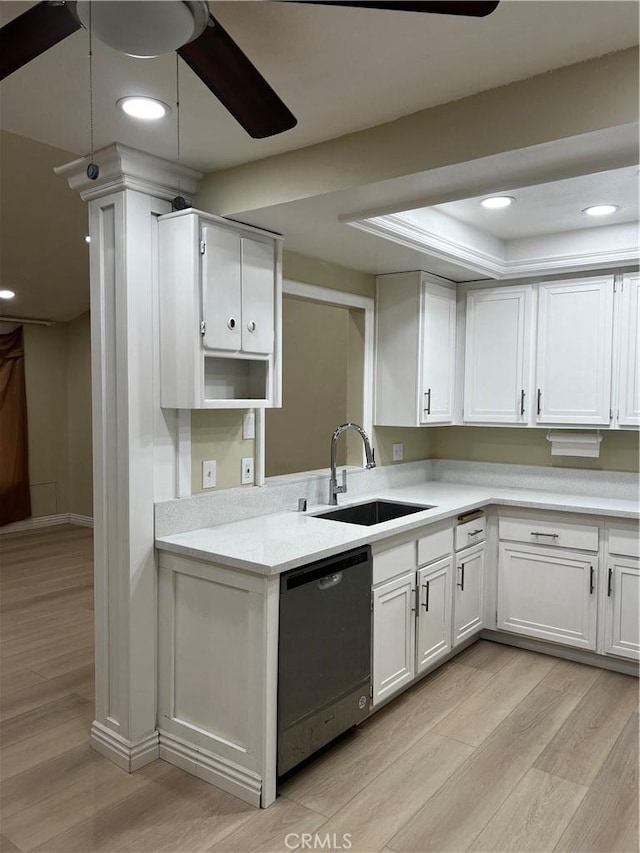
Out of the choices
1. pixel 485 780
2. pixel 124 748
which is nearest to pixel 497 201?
pixel 485 780

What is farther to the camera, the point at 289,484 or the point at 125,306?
the point at 289,484

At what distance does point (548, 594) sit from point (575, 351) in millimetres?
1375

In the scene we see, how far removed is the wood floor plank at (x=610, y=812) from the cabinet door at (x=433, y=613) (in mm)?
877

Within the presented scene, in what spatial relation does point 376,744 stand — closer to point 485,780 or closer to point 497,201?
point 485,780

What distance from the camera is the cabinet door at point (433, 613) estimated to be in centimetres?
309

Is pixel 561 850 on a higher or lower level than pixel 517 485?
lower

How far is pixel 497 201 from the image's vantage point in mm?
3041

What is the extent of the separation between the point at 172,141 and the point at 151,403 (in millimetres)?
972

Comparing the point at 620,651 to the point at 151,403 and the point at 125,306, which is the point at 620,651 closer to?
the point at 151,403

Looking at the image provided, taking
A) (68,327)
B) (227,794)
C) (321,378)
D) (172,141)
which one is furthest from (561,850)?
(68,327)

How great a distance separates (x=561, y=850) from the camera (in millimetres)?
2057

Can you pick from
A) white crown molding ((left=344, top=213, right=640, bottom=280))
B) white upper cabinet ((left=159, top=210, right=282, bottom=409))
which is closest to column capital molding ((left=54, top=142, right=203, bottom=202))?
white upper cabinet ((left=159, top=210, right=282, bottom=409))

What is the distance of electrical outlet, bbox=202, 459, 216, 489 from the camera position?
109 inches

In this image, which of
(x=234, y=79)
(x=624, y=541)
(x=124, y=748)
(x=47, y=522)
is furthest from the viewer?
(x=47, y=522)
